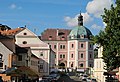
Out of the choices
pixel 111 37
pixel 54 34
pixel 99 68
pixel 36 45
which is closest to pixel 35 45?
pixel 36 45

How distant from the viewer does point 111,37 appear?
4662 cm

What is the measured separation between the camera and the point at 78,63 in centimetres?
15925

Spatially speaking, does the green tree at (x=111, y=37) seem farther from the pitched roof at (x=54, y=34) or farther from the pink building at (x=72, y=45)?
the pitched roof at (x=54, y=34)

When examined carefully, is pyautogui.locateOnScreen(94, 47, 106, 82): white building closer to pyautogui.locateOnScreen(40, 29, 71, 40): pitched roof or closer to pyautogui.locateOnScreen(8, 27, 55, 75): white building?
pyautogui.locateOnScreen(8, 27, 55, 75): white building

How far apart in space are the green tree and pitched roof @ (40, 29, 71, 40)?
392 ft

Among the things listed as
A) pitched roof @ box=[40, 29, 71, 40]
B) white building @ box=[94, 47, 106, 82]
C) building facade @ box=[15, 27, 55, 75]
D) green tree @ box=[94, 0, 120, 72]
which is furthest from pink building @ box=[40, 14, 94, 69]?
green tree @ box=[94, 0, 120, 72]

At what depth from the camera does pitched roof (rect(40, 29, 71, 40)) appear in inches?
6604

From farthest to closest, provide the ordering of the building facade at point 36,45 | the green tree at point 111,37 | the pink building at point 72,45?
the pink building at point 72,45
the building facade at point 36,45
the green tree at point 111,37

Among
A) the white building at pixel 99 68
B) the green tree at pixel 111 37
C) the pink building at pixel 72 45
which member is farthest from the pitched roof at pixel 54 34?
the green tree at pixel 111 37

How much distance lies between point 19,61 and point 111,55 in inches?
1114

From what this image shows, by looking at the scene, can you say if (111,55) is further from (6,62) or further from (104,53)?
(6,62)

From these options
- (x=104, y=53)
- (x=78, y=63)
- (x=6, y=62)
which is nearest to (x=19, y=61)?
(x=6, y=62)

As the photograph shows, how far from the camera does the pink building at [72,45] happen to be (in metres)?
160

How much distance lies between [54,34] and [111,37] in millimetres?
122448
